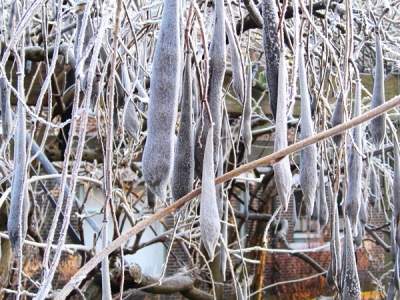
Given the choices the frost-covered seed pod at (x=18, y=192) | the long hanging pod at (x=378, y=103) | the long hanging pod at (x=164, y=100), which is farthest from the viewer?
the long hanging pod at (x=378, y=103)

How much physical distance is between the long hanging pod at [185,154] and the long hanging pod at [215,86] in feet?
0.04

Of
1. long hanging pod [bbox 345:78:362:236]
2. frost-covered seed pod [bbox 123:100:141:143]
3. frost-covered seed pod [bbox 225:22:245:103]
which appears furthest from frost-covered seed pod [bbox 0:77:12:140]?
long hanging pod [bbox 345:78:362:236]

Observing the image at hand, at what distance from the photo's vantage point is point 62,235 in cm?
52

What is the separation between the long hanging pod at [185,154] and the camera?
0.52 m

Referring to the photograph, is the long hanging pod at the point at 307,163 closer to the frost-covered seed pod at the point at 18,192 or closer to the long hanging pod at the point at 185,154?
the long hanging pod at the point at 185,154

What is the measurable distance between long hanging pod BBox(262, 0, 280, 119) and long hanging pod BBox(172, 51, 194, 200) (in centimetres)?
6

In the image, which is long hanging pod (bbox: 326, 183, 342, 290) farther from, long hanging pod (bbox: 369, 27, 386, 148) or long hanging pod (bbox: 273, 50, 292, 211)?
long hanging pod (bbox: 273, 50, 292, 211)

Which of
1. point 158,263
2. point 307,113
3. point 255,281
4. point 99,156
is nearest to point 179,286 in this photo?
point 99,156

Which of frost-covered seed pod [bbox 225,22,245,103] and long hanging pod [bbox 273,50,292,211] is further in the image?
frost-covered seed pod [bbox 225,22,245,103]

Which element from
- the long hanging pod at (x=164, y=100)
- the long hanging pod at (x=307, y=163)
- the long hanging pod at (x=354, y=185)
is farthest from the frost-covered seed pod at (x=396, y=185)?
the long hanging pod at (x=164, y=100)

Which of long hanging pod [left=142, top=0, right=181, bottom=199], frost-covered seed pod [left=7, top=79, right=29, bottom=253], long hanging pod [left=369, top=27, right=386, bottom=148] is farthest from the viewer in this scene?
long hanging pod [left=369, top=27, right=386, bottom=148]

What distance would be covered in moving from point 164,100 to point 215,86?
3.3 inches

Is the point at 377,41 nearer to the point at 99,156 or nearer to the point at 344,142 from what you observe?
the point at 344,142

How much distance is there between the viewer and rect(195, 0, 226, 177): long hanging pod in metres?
0.54
